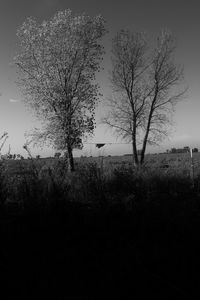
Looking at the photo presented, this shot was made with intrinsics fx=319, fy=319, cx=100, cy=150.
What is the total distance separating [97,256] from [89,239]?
2.24 feet

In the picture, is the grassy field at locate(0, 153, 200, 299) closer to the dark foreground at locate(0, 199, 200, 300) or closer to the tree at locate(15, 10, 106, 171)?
the dark foreground at locate(0, 199, 200, 300)

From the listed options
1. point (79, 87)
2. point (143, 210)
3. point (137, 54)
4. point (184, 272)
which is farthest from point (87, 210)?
point (137, 54)

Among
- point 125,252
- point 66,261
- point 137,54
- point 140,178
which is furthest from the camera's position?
point 137,54

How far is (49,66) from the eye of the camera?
23188 millimetres

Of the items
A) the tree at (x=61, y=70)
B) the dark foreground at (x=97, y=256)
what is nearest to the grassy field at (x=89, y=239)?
the dark foreground at (x=97, y=256)

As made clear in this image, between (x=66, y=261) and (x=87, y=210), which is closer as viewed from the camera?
(x=66, y=261)

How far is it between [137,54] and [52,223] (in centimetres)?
2436

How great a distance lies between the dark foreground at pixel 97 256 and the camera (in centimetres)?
389

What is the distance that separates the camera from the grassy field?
3.98 metres

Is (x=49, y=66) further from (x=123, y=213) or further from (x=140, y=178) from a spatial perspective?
(x=123, y=213)

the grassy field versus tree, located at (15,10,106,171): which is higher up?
tree, located at (15,10,106,171)

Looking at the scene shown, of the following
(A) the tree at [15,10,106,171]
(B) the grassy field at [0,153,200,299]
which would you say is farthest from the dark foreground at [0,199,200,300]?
(A) the tree at [15,10,106,171]

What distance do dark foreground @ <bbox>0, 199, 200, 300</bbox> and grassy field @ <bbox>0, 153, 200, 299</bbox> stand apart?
1 centimetres

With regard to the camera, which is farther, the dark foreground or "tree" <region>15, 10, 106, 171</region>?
"tree" <region>15, 10, 106, 171</region>
